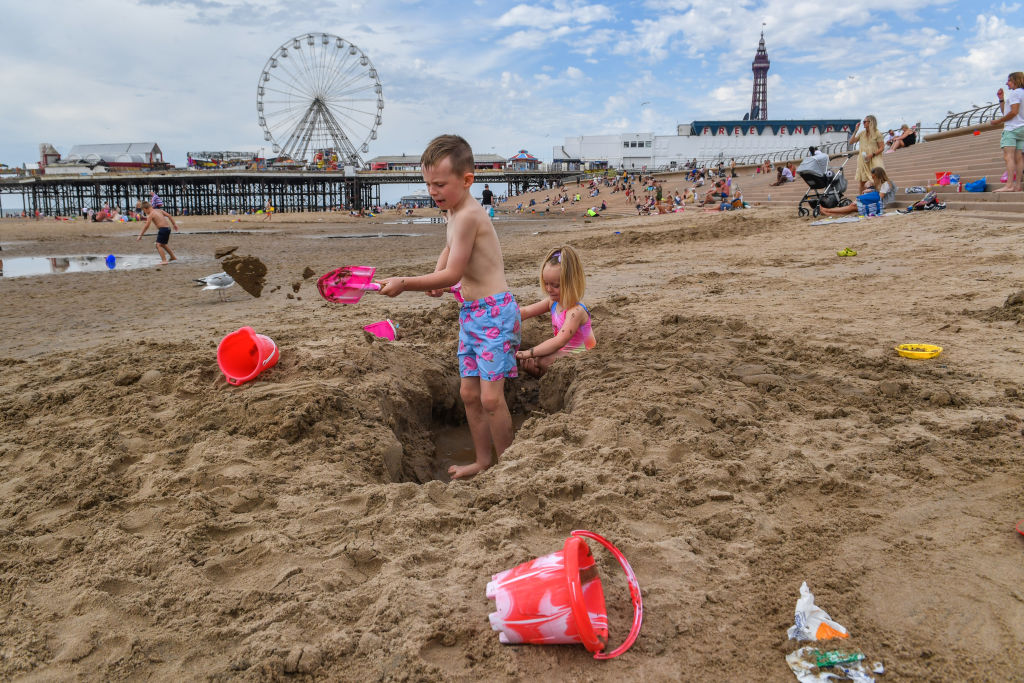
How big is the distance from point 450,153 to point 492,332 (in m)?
0.91

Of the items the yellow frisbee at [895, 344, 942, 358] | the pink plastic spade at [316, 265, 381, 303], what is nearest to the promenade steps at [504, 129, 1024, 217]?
the yellow frisbee at [895, 344, 942, 358]

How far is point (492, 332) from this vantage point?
3.19 metres

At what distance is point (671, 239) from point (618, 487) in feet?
28.6

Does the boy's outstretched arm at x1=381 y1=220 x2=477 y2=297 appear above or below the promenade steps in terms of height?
below

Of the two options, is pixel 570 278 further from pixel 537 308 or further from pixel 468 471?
pixel 468 471

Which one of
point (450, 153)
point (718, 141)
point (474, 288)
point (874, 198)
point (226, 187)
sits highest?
point (718, 141)

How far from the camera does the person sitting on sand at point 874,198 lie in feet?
31.4

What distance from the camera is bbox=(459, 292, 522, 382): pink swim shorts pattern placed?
3193 mm

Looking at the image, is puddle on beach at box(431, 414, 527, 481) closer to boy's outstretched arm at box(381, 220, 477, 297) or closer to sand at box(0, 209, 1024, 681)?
sand at box(0, 209, 1024, 681)

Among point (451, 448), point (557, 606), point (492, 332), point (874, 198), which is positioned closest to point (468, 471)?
point (451, 448)

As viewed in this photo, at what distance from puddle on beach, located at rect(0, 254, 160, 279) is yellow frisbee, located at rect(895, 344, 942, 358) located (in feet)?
36.1

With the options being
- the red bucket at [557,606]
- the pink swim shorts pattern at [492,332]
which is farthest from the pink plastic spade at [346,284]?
the red bucket at [557,606]

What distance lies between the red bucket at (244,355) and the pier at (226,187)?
58.3 m

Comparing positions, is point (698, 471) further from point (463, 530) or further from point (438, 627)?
point (438, 627)
